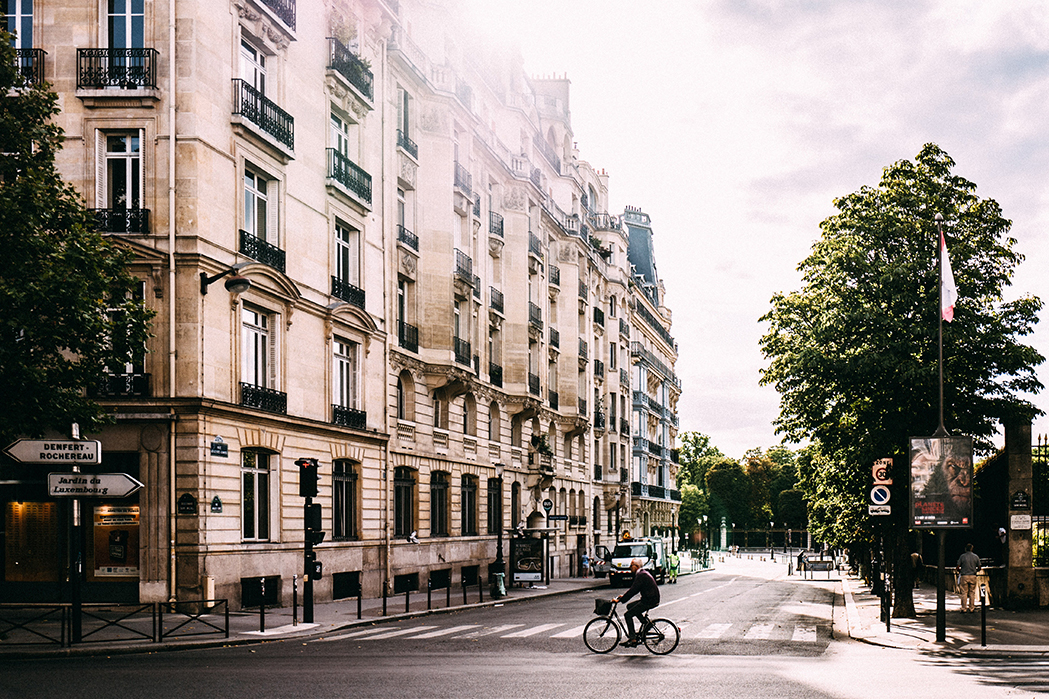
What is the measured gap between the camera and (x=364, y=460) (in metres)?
37.2

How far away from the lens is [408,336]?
137 feet

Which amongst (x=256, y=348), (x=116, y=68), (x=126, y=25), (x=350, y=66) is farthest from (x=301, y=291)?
(x=126, y=25)

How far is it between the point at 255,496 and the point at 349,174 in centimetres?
1165

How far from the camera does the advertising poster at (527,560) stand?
46562 mm

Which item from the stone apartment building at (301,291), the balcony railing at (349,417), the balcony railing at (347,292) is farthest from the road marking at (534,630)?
the balcony railing at (347,292)

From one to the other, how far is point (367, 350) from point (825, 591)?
22.7 meters

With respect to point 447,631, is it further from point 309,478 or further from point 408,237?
point 408,237

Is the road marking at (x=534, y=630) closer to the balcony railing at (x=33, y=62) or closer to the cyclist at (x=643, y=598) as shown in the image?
the cyclist at (x=643, y=598)

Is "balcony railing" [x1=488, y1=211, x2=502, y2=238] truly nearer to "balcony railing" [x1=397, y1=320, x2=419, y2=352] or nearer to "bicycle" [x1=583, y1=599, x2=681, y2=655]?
"balcony railing" [x1=397, y1=320, x2=419, y2=352]

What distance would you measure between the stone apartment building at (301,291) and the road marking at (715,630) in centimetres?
1162

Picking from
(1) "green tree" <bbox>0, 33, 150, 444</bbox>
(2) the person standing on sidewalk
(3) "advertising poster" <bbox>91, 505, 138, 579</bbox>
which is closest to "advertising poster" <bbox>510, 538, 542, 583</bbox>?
(2) the person standing on sidewalk

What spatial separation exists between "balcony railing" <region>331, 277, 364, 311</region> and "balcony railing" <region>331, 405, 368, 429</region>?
341cm

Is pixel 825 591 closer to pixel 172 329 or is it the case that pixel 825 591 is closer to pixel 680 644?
pixel 680 644

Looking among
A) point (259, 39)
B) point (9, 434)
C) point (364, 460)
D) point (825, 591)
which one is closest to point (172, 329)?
point (9, 434)
